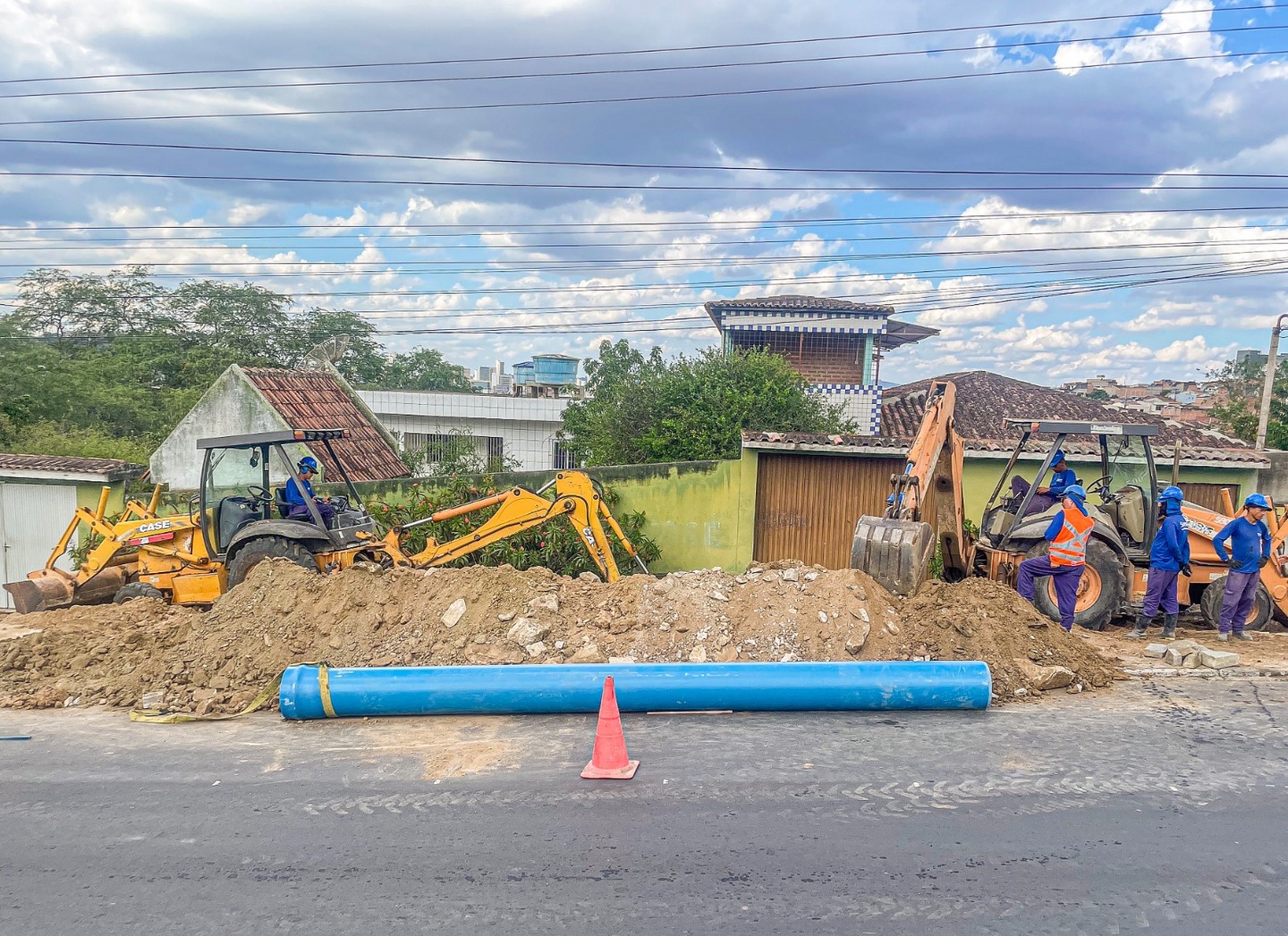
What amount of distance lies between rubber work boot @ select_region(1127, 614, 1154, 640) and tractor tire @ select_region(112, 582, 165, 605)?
1145cm

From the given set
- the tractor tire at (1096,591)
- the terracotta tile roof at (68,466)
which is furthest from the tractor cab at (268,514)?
the tractor tire at (1096,591)

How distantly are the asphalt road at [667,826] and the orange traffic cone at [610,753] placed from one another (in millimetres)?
136

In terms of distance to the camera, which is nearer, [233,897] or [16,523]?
[233,897]

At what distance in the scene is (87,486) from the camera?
603 inches

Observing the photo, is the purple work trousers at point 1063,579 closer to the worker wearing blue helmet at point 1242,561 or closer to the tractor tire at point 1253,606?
the worker wearing blue helmet at point 1242,561

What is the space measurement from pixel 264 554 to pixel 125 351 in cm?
2632

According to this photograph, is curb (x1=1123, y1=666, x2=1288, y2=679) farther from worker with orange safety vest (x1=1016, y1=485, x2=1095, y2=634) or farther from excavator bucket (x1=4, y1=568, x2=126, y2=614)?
excavator bucket (x1=4, y1=568, x2=126, y2=614)

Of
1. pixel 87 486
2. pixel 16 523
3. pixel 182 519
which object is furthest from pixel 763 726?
pixel 16 523

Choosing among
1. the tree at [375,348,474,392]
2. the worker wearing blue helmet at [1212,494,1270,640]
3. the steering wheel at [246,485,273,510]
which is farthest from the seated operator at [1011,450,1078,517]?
the tree at [375,348,474,392]

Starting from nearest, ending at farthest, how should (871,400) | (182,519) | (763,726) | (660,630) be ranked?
(763,726) < (660,630) < (182,519) < (871,400)

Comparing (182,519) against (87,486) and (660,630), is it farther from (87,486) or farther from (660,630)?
(660,630)

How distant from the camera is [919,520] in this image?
1062 centimetres

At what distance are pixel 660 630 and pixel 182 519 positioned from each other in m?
7.15

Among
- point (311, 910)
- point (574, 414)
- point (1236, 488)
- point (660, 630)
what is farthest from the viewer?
point (574, 414)
